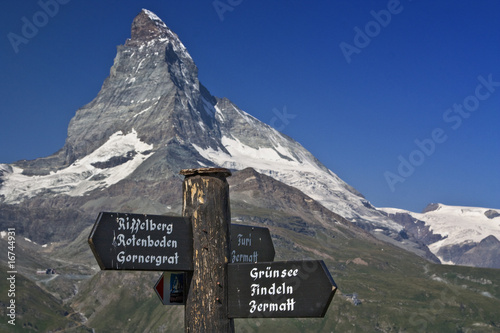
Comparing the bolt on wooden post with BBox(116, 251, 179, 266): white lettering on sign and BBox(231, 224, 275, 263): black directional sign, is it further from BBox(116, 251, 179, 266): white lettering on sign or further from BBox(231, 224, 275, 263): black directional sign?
BBox(231, 224, 275, 263): black directional sign

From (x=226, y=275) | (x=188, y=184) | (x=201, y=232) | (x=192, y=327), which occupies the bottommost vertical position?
(x=192, y=327)

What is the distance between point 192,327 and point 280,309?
1.18m

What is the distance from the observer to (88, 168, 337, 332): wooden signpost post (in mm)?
9117

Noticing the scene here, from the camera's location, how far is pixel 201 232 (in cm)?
946

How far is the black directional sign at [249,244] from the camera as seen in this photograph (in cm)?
1084

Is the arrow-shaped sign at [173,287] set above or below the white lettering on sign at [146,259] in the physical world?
below

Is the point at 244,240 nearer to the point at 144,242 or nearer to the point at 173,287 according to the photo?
the point at 173,287

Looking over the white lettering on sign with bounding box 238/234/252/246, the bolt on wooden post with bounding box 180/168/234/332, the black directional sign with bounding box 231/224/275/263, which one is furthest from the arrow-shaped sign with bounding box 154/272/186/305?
the white lettering on sign with bounding box 238/234/252/246

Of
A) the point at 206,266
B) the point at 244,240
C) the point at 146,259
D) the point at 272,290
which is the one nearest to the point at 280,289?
the point at 272,290

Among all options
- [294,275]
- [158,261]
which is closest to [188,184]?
[158,261]

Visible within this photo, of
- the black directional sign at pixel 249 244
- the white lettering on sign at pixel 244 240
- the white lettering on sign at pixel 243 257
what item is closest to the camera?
the white lettering on sign at pixel 243 257

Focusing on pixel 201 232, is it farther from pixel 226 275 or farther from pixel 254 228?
pixel 254 228

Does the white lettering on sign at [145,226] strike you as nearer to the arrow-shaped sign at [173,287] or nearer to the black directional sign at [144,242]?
the black directional sign at [144,242]

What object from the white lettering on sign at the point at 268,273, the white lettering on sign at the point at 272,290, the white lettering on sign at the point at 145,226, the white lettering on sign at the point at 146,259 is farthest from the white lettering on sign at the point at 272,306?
the white lettering on sign at the point at 145,226
